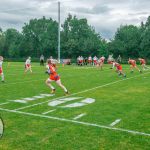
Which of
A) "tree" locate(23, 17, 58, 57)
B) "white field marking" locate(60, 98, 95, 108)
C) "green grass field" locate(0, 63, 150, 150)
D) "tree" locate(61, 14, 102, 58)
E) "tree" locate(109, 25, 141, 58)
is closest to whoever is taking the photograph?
"green grass field" locate(0, 63, 150, 150)

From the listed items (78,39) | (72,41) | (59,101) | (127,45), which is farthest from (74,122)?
(78,39)

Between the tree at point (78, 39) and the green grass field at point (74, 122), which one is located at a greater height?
the tree at point (78, 39)

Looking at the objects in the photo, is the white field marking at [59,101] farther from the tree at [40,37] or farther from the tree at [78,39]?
the tree at [40,37]

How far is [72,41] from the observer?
85.8m

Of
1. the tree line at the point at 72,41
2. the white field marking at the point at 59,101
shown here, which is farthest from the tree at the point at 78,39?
the white field marking at the point at 59,101

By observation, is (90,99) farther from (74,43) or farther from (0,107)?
(74,43)

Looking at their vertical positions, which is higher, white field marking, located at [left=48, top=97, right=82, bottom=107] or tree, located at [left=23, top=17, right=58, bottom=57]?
tree, located at [left=23, top=17, right=58, bottom=57]

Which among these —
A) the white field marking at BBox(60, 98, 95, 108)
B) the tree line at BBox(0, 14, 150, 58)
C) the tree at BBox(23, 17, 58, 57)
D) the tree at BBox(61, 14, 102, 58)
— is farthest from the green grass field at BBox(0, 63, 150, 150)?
the tree at BBox(23, 17, 58, 57)

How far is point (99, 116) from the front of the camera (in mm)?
10062

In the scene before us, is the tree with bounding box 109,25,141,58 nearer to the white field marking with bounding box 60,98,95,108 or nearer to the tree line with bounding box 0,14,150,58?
the tree line with bounding box 0,14,150,58

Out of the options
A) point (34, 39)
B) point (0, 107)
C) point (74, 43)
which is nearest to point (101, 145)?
point (0, 107)

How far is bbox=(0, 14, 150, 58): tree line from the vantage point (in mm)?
79438

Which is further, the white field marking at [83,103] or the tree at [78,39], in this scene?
the tree at [78,39]

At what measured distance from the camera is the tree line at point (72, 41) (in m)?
79.4
